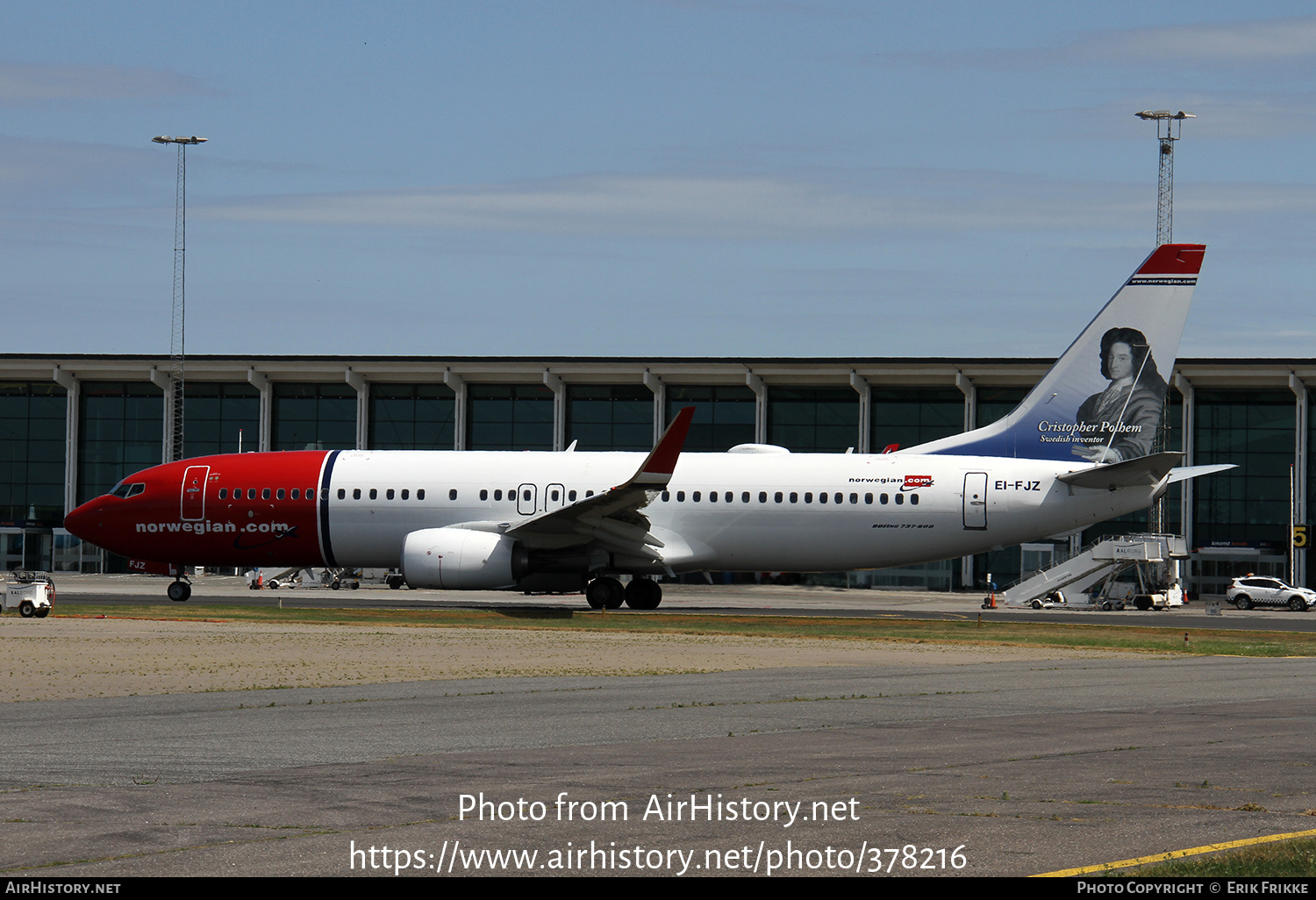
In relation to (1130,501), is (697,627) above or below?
below

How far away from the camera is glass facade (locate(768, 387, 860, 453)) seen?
7512 centimetres

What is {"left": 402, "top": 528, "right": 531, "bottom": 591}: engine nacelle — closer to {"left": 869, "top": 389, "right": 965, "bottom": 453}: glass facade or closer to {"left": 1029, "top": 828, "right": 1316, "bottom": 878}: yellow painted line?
{"left": 1029, "top": 828, "right": 1316, "bottom": 878}: yellow painted line

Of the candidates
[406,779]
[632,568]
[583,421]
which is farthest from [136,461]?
[406,779]

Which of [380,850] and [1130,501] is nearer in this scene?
[380,850]

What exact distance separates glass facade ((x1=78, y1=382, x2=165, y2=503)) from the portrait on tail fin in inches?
2123

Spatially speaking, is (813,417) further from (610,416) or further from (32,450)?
(32,450)

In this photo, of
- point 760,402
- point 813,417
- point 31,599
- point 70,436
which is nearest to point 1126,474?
point 31,599

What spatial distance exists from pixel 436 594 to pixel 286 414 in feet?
92.9

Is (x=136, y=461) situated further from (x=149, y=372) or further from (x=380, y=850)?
(x=380, y=850)

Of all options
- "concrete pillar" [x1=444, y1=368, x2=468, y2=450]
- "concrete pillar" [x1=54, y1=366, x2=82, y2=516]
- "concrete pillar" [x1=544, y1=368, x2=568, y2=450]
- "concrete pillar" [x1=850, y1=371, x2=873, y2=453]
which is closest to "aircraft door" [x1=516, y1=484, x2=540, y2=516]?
"concrete pillar" [x1=544, y1=368, x2=568, y2=450]

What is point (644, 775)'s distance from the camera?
1145cm

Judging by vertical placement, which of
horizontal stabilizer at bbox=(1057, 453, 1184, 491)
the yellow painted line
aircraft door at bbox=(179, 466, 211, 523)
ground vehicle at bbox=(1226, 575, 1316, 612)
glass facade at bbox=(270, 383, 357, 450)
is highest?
glass facade at bbox=(270, 383, 357, 450)

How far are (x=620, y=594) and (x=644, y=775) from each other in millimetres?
27817

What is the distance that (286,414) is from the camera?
77812 mm
